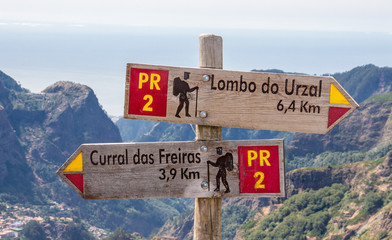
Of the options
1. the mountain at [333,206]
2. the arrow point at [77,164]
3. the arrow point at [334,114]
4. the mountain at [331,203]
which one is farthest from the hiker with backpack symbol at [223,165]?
the mountain at [333,206]

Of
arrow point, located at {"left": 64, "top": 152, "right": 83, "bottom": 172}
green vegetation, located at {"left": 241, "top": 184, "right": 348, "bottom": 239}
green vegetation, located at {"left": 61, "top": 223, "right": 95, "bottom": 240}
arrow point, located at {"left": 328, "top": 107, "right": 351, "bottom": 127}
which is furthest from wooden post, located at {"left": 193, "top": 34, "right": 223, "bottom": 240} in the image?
green vegetation, located at {"left": 61, "top": 223, "right": 95, "bottom": 240}

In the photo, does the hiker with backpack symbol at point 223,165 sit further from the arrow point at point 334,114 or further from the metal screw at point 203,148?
the arrow point at point 334,114

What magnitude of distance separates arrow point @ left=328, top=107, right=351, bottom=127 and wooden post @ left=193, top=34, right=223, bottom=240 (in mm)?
1435

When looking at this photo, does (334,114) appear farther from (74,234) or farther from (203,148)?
(74,234)

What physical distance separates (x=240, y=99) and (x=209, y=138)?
0.66 meters

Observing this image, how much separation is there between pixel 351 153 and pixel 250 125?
643 ft

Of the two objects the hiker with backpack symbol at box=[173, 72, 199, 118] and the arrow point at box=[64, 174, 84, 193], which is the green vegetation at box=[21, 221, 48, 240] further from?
the hiker with backpack symbol at box=[173, 72, 199, 118]

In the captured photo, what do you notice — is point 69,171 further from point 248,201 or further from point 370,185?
point 248,201

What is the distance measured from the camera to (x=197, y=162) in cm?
671

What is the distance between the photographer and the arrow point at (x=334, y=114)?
659cm

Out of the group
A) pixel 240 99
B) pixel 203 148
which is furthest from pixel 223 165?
pixel 240 99

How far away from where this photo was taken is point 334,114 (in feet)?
21.7

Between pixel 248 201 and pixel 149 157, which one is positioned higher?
pixel 149 157

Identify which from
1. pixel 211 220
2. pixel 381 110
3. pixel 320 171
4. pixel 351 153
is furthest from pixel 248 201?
pixel 211 220
